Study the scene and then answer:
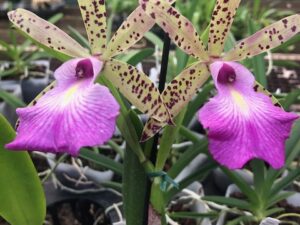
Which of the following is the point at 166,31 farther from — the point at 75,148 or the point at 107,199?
the point at 107,199

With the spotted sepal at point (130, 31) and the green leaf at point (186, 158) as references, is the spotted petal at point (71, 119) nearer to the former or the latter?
the spotted sepal at point (130, 31)

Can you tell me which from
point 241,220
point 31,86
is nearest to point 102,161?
point 241,220

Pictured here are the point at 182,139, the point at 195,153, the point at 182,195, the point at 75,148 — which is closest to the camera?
the point at 75,148

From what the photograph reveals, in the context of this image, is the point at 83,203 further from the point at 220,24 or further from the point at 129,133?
the point at 220,24

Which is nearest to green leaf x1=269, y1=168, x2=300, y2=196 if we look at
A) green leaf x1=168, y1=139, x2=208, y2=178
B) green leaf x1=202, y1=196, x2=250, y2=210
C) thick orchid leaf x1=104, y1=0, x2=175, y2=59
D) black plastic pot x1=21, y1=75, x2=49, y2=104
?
green leaf x1=202, y1=196, x2=250, y2=210

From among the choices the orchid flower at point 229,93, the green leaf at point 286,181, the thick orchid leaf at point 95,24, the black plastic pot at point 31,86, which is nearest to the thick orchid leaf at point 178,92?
the orchid flower at point 229,93

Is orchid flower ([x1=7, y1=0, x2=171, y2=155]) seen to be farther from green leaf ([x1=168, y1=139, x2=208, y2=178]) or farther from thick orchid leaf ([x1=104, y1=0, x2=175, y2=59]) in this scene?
green leaf ([x1=168, y1=139, x2=208, y2=178])

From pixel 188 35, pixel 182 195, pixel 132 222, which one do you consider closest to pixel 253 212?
pixel 182 195
